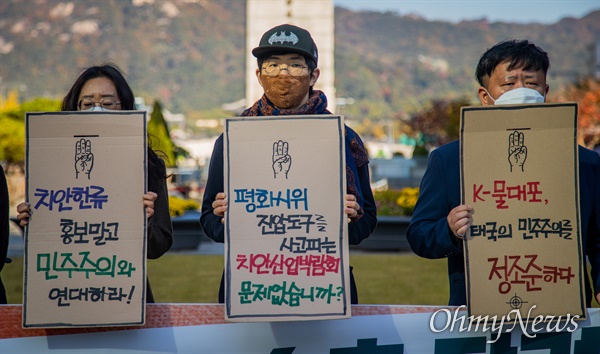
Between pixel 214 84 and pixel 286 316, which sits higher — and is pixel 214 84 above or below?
above

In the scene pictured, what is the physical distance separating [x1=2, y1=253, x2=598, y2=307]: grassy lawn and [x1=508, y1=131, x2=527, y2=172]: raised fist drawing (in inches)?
225

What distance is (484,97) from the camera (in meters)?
3.44

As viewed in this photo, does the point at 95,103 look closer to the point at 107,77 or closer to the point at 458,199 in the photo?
the point at 107,77

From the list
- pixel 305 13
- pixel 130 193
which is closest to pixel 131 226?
pixel 130 193

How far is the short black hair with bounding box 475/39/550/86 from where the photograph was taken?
335cm

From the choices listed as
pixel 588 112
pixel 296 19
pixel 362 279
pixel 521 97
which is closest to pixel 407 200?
pixel 362 279

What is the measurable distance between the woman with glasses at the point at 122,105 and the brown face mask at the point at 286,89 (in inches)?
22.1

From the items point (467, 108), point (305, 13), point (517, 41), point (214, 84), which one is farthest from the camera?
point (214, 84)

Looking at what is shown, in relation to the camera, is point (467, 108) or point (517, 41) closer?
→ point (467, 108)

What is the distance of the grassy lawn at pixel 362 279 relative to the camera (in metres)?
9.65

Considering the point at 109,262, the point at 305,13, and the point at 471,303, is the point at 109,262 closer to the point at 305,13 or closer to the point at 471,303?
the point at 471,303

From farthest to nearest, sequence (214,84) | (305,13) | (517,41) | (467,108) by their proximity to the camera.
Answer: (214,84)
(305,13)
(517,41)
(467,108)

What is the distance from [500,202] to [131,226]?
1.28 meters

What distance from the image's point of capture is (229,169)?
303 cm
